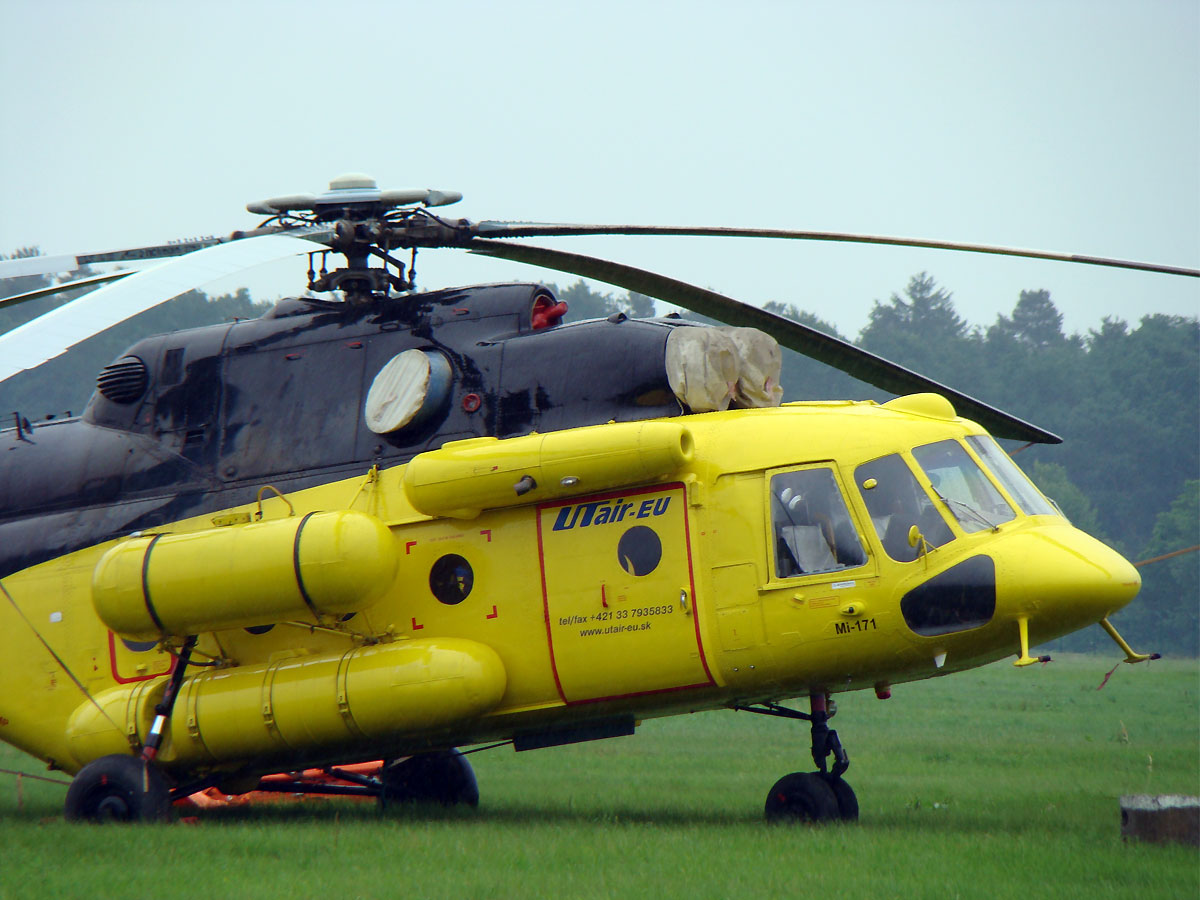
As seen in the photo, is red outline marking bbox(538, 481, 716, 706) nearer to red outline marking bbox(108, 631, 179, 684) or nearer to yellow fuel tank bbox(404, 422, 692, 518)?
yellow fuel tank bbox(404, 422, 692, 518)

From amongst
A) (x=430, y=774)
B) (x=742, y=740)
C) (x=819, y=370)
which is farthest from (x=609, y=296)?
(x=430, y=774)

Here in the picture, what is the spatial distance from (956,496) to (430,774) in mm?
5475

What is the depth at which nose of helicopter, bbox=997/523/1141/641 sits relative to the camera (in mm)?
8383

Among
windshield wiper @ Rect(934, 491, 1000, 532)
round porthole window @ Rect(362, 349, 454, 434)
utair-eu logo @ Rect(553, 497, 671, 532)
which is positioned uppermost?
round porthole window @ Rect(362, 349, 454, 434)

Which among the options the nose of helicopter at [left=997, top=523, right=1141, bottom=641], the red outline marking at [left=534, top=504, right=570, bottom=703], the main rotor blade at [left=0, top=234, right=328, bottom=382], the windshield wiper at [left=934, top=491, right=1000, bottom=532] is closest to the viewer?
the main rotor blade at [left=0, top=234, right=328, bottom=382]

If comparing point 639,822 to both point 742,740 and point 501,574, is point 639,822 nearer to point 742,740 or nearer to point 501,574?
point 501,574

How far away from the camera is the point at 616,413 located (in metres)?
9.69

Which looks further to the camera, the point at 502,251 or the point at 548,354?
the point at 502,251

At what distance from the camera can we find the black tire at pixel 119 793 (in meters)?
9.61

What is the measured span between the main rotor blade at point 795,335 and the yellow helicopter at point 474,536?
0.12 ft

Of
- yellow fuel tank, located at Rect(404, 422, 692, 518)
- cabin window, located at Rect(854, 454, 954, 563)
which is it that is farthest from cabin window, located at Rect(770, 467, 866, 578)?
yellow fuel tank, located at Rect(404, 422, 692, 518)

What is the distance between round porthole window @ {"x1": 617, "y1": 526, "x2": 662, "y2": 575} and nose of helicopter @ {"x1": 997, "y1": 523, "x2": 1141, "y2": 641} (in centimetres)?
238

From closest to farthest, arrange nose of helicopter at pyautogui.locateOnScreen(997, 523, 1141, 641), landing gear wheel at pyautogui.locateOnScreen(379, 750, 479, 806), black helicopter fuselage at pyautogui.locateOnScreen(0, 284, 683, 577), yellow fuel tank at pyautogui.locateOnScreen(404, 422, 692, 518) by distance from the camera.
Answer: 1. nose of helicopter at pyautogui.locateOnScreen(997, 523, 1141, 641)
2. yellow fuel tank at pyautogui.locateOnScreen(404, 422, 692, 518)
3. black helicopter fuselage at pyautogui.locateOnScreen(0, 284, 683, 577)
4. landing gear wheel at pyautogui.locateOnScreen(379, 750, 479, 806)

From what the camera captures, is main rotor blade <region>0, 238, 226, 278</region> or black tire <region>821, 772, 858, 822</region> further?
main rotor blade <region>0, 238, 226, 278</region>
